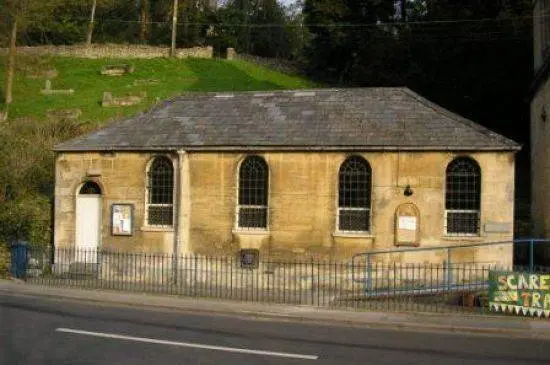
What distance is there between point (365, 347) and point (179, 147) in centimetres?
1202

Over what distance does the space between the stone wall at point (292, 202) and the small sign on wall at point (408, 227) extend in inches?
5.6

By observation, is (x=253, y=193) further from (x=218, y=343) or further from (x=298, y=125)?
(x=218, y=343)

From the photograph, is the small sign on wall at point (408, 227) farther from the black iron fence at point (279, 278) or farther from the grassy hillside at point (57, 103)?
the grassy hillside at point (57, 103)

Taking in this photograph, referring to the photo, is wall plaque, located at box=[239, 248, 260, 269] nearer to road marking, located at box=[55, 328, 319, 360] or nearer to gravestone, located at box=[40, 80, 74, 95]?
road marking, located at box=[55, 328, 319, 360]

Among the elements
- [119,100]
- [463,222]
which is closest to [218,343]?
[463,222]

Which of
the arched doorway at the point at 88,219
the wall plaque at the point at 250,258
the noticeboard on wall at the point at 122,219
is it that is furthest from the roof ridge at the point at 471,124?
the arched doorway at the point at 88,219

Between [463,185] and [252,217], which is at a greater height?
A: [463,185]

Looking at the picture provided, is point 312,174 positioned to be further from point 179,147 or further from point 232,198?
point 179,147

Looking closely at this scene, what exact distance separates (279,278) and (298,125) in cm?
516

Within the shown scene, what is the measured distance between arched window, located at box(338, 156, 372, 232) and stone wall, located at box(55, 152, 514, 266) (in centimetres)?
26

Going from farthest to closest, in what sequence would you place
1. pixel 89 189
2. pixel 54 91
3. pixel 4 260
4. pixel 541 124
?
pixel 54 91, pixel 541 124, pixel 89 189, pixel 4 260

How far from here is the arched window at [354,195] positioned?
69.7 ft

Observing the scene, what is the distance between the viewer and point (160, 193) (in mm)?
23109

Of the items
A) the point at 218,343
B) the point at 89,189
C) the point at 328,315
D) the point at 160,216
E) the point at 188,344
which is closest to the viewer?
the point at 188,344
